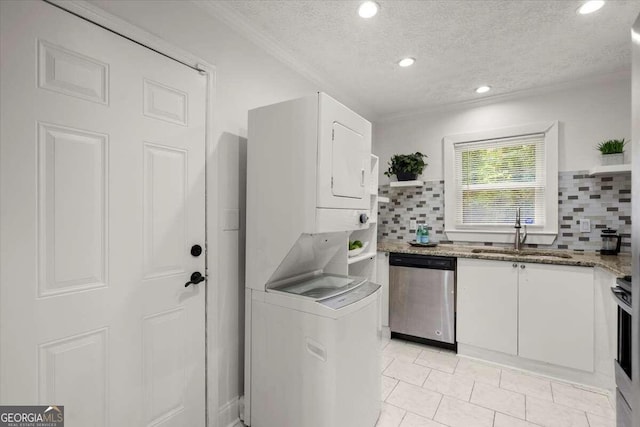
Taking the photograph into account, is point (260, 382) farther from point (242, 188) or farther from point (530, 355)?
point (530, 355)

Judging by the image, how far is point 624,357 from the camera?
111 cm

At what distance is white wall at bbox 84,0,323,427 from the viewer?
1692mm

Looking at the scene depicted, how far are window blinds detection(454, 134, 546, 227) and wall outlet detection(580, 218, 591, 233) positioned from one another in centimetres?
29

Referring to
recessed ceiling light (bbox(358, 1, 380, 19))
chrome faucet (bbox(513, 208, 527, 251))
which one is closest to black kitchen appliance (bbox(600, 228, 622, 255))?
chrome faucet (bbox(513, 208, 527, 251))

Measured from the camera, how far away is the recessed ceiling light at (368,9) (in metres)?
1.72

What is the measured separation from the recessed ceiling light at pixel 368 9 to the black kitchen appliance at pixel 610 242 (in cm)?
270

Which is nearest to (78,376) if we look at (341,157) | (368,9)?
(341,157)

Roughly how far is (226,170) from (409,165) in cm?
232

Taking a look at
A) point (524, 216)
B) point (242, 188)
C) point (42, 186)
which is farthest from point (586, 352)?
point (42, 186)

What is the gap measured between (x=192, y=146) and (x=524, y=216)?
10.4ft

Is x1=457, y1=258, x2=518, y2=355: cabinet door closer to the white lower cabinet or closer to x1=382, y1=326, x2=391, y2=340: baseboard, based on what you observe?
the white lower cabinet

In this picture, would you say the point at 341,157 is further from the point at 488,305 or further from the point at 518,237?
the point at 518,237

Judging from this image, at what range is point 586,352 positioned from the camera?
2.25m

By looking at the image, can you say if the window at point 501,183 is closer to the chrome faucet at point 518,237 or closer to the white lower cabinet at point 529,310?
the chrome faucet at point 518,237
